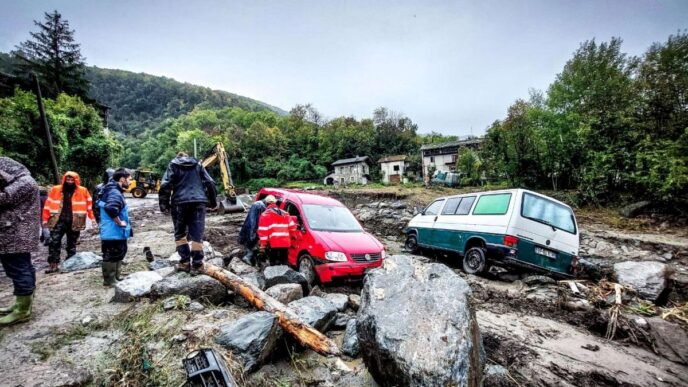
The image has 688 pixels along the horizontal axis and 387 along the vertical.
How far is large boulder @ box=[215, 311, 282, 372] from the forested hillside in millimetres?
95332

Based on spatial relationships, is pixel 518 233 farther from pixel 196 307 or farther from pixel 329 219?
pixel 196 307

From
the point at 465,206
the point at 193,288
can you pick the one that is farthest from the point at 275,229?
the point at 465,206

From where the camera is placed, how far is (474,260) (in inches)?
248

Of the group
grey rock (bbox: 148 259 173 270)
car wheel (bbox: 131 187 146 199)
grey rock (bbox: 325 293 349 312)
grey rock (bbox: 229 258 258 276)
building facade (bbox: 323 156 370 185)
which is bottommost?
car wheel (bbox: 131 187 146 199)

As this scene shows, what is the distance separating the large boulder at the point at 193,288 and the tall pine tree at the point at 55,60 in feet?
126

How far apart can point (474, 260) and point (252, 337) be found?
17.4 ft

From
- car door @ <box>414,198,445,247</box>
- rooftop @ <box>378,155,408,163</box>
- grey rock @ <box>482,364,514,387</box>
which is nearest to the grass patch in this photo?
grey rock @ <box>482,364,514,387</box>

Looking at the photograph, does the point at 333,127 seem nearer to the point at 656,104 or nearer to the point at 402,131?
the point at 402,131

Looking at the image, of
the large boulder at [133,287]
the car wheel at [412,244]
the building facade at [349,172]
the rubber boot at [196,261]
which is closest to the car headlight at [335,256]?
the rubber boot at [196,261]

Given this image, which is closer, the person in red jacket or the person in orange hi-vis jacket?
the person in orange hi-vis jacket

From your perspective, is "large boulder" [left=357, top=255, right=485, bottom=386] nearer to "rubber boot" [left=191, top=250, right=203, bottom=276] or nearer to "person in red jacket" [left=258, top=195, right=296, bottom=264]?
"rubber boot" [left=191, top=250, right=203, bottom=276]

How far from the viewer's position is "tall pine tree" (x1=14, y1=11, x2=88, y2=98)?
29.8 metres

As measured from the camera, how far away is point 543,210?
580 cm

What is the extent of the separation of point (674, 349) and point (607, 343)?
63cm
